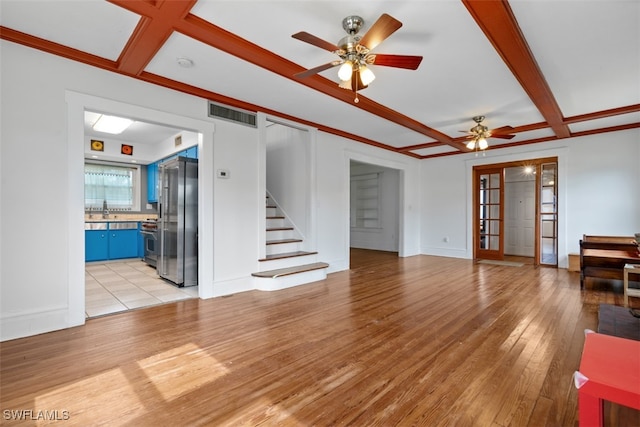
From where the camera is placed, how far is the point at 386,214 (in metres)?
8.84

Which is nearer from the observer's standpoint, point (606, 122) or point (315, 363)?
point (315, 363)

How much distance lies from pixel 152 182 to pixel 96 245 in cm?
191

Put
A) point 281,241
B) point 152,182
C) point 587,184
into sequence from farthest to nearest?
point 152,182, point 587,184, point 281,241

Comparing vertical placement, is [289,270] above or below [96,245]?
below

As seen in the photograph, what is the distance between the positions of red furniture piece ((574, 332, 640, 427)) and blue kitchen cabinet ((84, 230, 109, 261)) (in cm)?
776

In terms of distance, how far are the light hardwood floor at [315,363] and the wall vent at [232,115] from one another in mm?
2510

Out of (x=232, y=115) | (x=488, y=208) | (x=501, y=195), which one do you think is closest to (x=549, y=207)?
(x=501, y=195)

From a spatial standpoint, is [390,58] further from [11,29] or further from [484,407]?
[11,29]

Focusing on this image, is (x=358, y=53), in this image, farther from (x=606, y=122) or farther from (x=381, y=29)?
(x=606, y=122)

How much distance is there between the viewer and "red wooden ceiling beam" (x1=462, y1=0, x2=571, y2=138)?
2.20 meters

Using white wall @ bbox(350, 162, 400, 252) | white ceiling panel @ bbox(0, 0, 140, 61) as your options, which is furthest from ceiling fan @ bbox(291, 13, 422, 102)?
white wall @ bbox(350, 162, 400, 252)

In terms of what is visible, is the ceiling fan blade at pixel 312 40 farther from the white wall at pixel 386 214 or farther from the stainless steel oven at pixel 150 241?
the white wall at pixel 386 214

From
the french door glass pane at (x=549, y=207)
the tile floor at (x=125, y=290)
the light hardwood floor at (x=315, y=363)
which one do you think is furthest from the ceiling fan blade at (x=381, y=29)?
the french door glass pane at (x=549, y=207)

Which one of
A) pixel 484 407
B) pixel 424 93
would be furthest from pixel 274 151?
pixel 484 407
